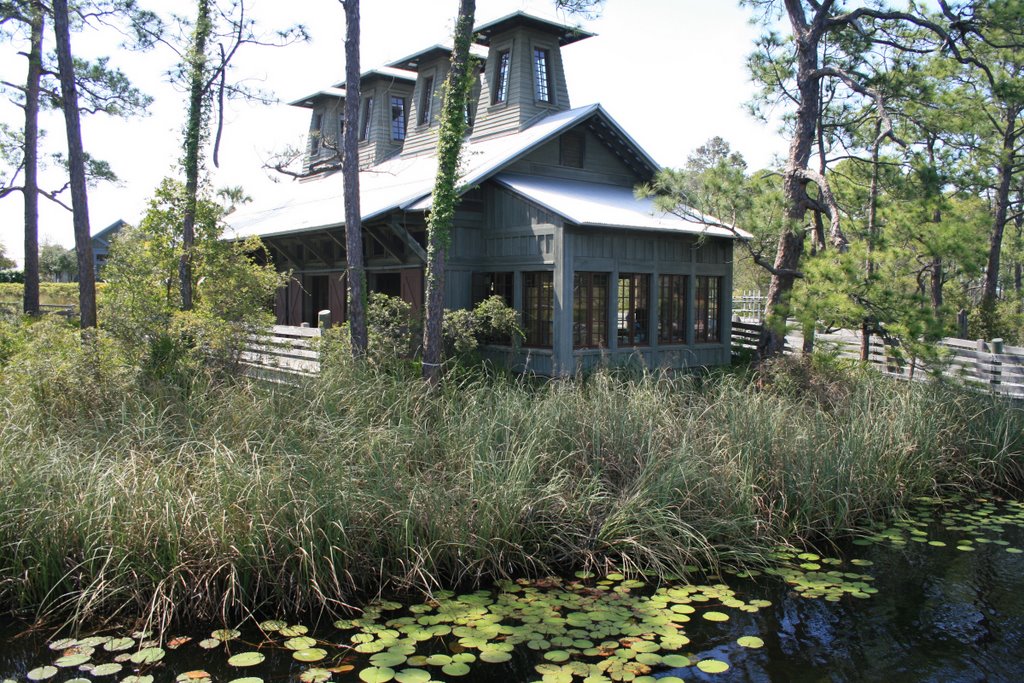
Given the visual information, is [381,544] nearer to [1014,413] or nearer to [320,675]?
[320,675]

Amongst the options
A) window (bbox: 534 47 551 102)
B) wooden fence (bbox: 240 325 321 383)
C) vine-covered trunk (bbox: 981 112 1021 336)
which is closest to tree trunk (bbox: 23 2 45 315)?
wooden fence (bbox: 240 325 321 383)

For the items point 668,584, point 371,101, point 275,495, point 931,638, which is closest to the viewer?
point 931,638

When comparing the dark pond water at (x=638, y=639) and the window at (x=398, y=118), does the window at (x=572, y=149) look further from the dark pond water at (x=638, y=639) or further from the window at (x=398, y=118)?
the dark pond water at (x=638, y=639)

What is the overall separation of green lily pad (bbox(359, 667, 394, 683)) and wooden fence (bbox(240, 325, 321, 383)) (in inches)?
218

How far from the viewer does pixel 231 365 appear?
10539mm

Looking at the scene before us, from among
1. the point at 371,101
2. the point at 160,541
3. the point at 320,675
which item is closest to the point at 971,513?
the point at 320,675

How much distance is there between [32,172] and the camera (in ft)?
57.6

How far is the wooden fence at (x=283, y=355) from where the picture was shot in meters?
10.7

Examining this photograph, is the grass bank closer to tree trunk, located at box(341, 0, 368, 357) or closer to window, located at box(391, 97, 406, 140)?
tree trunk, located at box(341, 0, 368, 357)

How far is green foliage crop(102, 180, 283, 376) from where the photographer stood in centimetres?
1015

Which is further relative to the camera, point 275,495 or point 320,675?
point 275,495

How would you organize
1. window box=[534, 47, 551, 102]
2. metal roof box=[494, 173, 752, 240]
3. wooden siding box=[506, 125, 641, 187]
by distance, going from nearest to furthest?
metal roof box=[494, 173, 752, 240] → wooden siding box=[506, 125, 641, 187] → window box=[534, 47, 551, 102]

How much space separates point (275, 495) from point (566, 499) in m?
2.42

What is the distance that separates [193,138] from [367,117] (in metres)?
10.2
